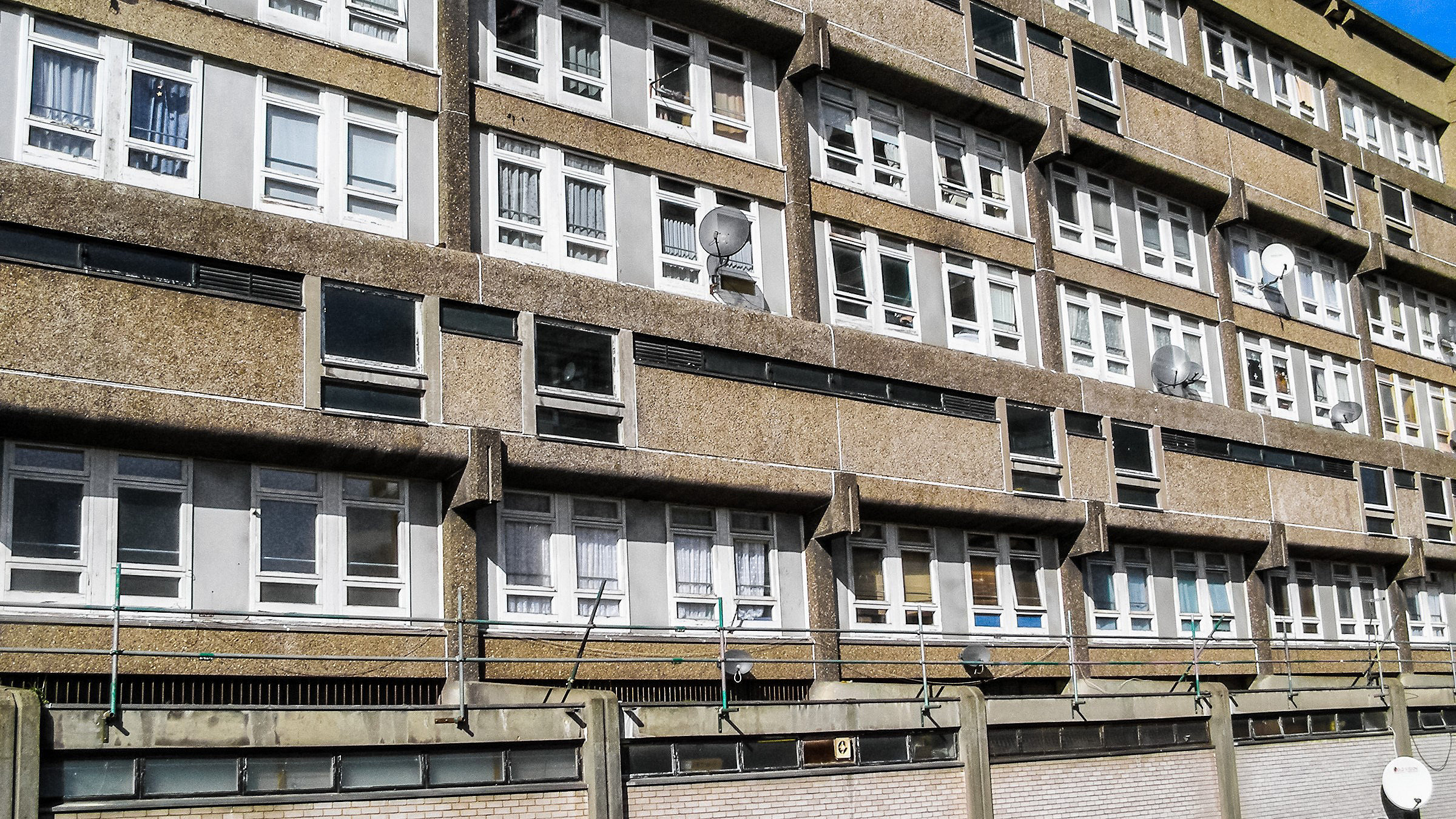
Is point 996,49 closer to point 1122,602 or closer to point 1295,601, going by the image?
point 1122,602

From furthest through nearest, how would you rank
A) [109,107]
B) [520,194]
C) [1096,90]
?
[1096,90], [520,194], [109,107]

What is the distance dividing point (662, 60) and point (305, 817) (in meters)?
12.2

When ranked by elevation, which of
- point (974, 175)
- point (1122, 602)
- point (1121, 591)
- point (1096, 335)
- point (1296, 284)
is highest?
point (974, 175)

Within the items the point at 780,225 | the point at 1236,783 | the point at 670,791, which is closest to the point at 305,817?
the point at 670,791

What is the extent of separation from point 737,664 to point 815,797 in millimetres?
2084

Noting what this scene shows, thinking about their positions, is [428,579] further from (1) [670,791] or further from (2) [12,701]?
(2) [12,701]

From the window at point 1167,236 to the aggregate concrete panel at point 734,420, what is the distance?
10230 millimetres

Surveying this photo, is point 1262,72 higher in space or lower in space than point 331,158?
higher

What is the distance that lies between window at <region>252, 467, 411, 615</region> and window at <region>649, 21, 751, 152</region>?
721 centimetres

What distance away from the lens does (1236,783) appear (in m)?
25.5

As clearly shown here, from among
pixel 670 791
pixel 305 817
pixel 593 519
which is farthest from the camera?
pixel 593 519

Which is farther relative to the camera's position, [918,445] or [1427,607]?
[1427,607]

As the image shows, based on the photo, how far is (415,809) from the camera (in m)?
16.0

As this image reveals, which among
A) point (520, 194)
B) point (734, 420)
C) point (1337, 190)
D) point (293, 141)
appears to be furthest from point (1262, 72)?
point (293, 141)
